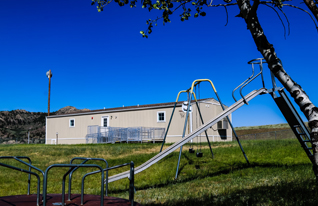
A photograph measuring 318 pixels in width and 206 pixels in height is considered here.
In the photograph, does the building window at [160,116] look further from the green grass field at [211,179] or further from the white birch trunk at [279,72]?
the white birch trunk at [279,72]

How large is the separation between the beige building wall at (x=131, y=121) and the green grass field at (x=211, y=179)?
10.2m

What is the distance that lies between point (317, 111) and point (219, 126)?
84.4 ft

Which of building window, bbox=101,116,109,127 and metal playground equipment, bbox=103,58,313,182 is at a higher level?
building window, bbox=101,116,109,127

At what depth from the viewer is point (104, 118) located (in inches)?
1205

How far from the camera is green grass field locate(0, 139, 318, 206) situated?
6.01 m

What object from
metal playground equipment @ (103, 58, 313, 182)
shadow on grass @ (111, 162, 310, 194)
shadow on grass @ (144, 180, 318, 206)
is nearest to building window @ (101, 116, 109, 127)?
shadow on grass @ (111, 162, 310, 194)

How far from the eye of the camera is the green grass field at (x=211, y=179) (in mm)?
6008

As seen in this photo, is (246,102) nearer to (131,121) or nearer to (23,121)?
(131,121)

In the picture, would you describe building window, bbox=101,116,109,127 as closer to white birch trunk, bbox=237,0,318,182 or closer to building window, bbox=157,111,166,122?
building window, bbox=157,111,166,122

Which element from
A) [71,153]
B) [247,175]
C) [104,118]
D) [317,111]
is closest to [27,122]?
[104,118]

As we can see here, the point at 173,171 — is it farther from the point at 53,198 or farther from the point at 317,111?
the point at 317,111

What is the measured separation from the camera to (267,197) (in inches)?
228

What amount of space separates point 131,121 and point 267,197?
77.6 feet

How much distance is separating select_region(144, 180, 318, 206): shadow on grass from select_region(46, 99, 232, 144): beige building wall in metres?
17.2
